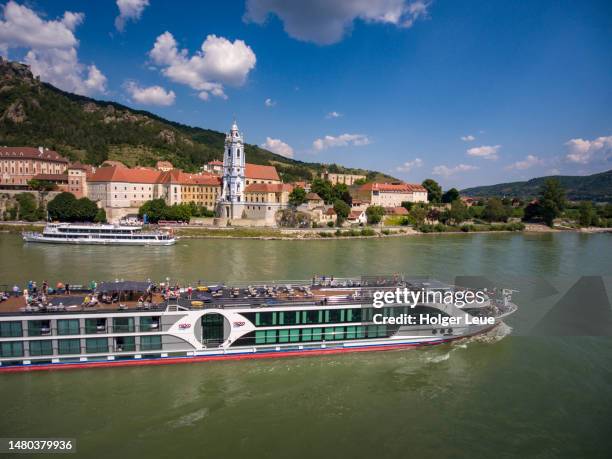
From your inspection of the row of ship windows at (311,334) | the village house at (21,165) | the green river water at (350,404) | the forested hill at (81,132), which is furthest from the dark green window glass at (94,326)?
the forested hill at (81,132)

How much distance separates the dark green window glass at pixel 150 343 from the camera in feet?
43.7

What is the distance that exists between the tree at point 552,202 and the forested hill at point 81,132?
6269cm

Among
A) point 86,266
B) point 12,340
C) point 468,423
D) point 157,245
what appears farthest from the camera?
point 157,245

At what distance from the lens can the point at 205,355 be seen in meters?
13.6

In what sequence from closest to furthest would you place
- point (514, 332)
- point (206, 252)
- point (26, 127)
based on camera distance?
point (514, 332) < point (206, 252) < point (26, 127)

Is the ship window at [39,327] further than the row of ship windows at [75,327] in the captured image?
Yes

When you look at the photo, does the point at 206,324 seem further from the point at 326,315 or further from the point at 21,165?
the point at 21,165

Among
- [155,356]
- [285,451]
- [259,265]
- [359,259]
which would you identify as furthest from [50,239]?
[285,451]

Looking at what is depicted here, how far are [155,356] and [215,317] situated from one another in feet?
7.65

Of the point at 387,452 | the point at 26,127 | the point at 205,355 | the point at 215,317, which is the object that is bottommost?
the point at 387,452

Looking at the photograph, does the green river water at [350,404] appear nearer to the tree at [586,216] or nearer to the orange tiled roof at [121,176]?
the orange tiled roof at [121,176]

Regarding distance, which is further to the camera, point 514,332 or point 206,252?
point 206,252

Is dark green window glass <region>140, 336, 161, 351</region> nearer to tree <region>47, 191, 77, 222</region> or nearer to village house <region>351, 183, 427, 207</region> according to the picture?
tree <region>47, 191, 77, 222</region>

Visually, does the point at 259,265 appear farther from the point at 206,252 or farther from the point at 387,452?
the point at 387,452
